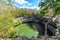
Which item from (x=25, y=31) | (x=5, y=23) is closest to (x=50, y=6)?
(x=5, y=23)

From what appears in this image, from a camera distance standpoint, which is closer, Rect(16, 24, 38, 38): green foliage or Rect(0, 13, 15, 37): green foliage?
Rect(0, 13, 15, 37): green foliage

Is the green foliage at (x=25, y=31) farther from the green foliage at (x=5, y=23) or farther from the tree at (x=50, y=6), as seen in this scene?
the tree at (x=50, y=6)

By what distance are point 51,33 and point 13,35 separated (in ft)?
11.0

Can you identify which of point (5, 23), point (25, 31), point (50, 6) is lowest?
point (25, 31)

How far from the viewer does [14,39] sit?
11734 mm

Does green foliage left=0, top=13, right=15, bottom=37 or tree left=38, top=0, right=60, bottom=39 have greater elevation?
tree left=38, top=0, right=60, bottom=39

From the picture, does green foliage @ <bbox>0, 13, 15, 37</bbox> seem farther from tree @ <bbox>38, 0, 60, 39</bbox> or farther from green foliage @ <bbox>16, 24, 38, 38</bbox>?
green foliage @ <bbox>16, 24, 38, 38</bbox>

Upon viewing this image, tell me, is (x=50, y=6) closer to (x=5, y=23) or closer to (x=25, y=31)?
(x=5, y=23)

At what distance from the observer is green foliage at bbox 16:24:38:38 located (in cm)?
1384

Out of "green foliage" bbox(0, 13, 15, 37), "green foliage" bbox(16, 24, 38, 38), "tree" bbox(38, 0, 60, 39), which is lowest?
"green foliage" bbox(16, 24, 38, 38)

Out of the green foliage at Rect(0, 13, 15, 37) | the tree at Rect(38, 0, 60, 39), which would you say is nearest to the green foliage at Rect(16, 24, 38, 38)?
the green foliage at Rect(0, 13, 15, 37)

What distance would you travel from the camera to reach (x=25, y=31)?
14.3 meters

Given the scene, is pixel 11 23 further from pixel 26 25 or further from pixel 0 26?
pixel 26 25

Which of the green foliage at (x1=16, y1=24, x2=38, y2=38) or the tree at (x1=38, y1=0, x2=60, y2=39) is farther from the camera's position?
the green foliage at (x1=16, y1=24, x2=38, y2=38)
